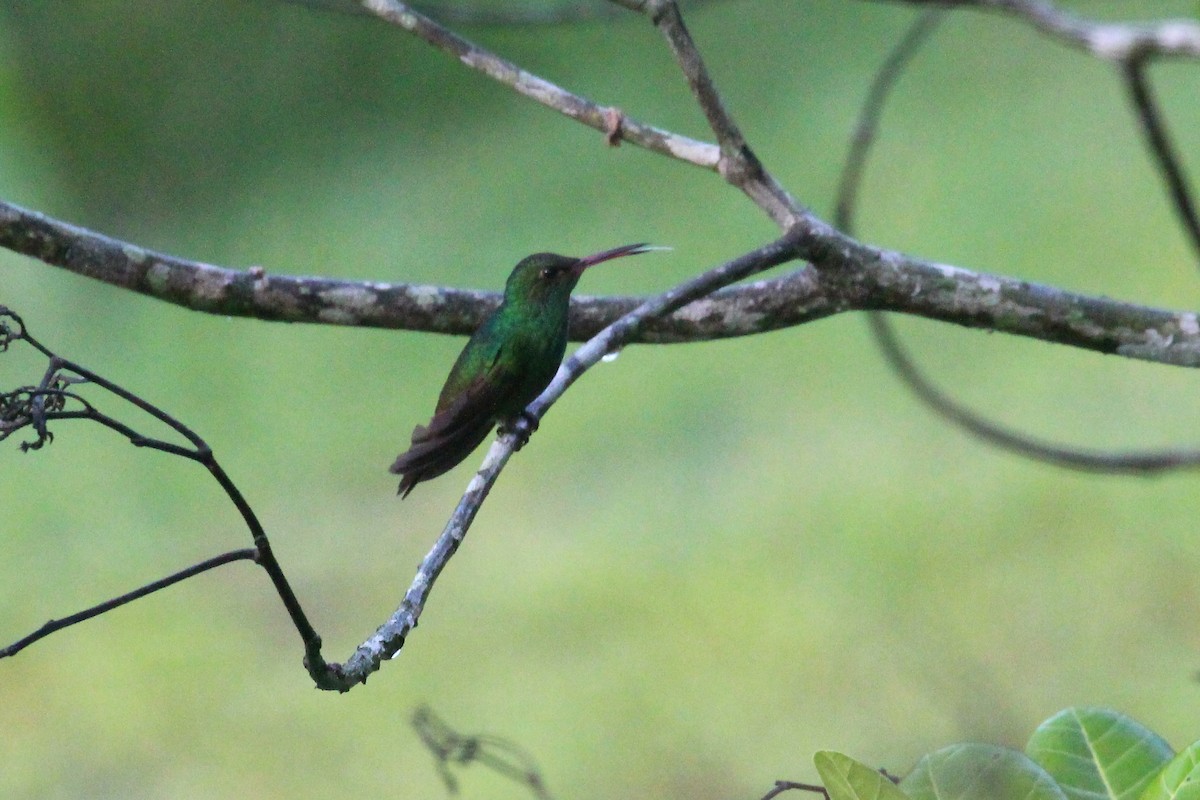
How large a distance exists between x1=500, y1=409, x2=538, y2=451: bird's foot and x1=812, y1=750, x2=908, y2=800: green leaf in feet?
1.71

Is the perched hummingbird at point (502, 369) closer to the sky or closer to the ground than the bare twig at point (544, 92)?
closer to the ground

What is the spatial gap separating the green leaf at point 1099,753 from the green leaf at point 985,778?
10 cm

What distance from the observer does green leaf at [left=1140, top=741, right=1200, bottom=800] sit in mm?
710

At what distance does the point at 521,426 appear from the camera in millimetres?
1201

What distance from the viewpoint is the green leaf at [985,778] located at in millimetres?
746

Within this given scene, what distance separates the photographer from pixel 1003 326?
1227 millimetres

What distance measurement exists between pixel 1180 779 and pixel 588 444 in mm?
3468

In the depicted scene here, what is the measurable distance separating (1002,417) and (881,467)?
383mm

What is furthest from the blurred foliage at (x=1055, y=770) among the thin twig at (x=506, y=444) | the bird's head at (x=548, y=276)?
the bird's head at (x=548, y=276)

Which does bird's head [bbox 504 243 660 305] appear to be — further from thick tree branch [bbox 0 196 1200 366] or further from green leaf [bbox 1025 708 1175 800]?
green leaf [bbox 1025 708 1175 800]

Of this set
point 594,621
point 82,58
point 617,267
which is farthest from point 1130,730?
point 82,58

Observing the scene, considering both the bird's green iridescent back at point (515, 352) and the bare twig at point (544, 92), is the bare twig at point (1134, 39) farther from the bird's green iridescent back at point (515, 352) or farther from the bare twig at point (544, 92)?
the bird's green iridescent back at point (515, 352)

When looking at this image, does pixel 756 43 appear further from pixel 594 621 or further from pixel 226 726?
pixel 226 726

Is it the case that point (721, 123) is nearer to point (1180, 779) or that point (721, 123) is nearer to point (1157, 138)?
point (1157, 138)
